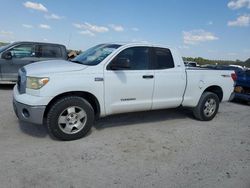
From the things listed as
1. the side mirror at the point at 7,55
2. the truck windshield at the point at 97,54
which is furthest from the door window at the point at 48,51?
the truck windshield at the point at 97,54

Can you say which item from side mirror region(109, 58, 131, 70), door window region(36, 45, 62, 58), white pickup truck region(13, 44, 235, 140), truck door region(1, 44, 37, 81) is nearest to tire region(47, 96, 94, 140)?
white pickup truck region(13, 44, 235, 140)

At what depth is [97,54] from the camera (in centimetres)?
505

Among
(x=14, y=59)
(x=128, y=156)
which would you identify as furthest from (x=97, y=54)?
(x=14, y=59)

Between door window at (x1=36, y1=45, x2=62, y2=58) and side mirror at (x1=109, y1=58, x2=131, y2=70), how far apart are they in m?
5.78

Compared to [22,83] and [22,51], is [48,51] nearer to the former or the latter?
[22,51]

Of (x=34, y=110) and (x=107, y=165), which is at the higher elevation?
(x=34, y=110)

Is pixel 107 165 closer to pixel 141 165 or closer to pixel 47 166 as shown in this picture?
pixel 141 165

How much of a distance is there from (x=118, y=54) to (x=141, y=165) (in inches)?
84.5

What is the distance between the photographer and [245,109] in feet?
27.0

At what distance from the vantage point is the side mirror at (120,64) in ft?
15.3

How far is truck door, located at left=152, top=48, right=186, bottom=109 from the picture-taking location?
17.4 feet

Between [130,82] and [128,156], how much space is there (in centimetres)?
150

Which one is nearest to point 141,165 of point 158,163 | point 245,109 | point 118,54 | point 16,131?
point 158,163

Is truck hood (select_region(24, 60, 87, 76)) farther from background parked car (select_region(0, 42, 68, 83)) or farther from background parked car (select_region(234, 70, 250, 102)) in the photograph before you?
background parked car (select_region(234, 70, 250, 102))
